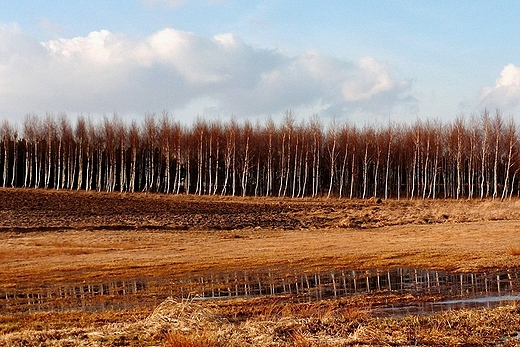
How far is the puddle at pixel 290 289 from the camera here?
19250 millimetres

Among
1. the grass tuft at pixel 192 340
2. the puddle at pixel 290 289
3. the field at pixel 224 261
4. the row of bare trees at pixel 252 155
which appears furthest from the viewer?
the row of bare trees at pixel 252 155

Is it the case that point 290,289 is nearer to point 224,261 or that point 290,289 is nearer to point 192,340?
point 224,261

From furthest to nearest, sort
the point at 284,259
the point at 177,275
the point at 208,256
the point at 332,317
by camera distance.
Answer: the point at 208,256, the point at 284,259, the point at 177,275, the point at 332,317

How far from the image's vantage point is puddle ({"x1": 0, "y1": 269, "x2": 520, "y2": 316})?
19250 mm

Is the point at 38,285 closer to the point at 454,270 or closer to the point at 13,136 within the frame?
the point at 454,270

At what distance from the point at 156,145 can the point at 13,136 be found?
22009mm

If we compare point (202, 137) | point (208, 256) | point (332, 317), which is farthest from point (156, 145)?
point (332, 317)

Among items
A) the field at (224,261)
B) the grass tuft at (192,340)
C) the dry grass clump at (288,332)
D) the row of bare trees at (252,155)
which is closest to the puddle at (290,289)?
the field at (224,261)

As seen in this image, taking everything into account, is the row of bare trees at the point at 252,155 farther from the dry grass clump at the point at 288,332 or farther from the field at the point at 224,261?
the dry grass clump at the point at 288,332

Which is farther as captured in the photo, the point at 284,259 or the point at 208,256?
the point at 208,256

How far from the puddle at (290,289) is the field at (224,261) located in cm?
18

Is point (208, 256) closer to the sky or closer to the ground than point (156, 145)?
closer to the ground

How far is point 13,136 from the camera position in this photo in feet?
309

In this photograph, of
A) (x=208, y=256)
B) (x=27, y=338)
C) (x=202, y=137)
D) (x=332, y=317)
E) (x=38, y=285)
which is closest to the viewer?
(x=27, y=338)
